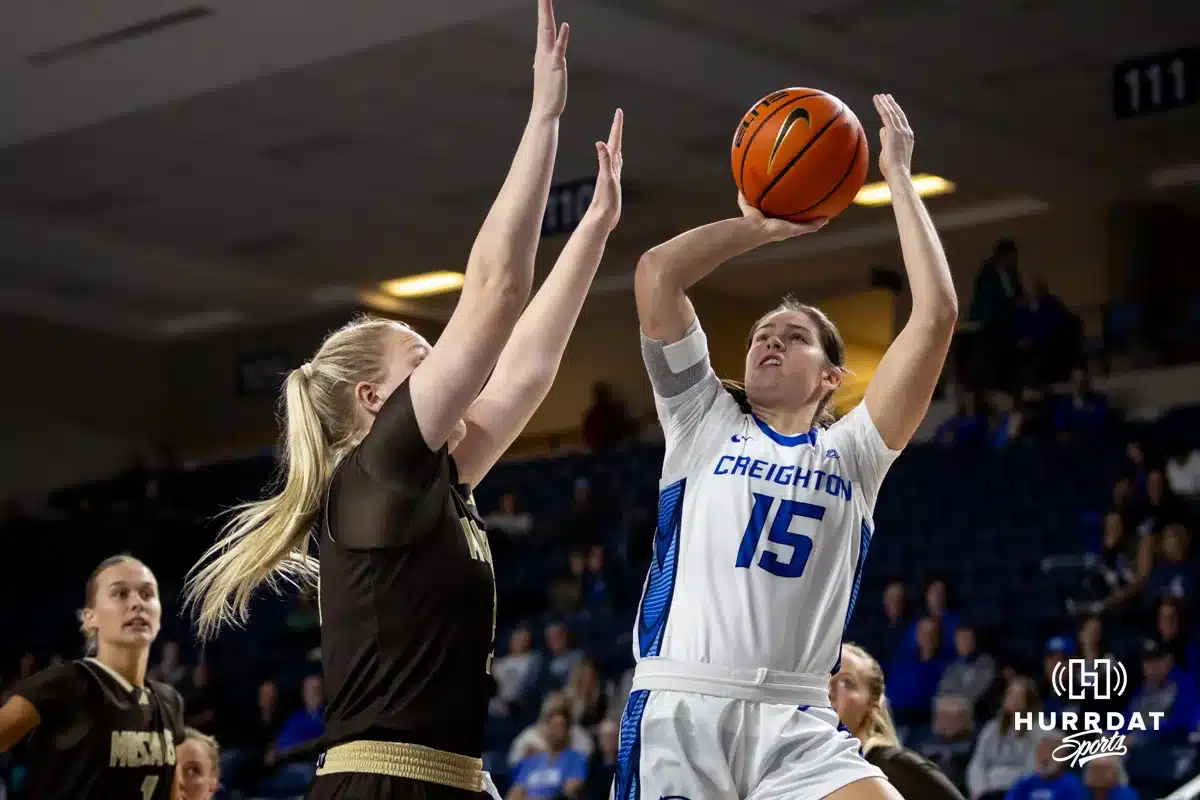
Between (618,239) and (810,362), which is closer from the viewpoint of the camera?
(810,362)

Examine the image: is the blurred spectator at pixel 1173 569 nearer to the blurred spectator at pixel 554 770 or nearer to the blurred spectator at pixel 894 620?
the blurred spectator at pixel 894 620

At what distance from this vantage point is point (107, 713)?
5.30 m

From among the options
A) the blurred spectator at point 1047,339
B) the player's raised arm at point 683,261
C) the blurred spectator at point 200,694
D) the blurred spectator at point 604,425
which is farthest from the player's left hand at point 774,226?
the blurred spectator at point 604,425

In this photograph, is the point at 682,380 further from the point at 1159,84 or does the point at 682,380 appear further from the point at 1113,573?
the point at 1159,84

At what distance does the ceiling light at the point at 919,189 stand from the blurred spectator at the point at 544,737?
6173 millimetres

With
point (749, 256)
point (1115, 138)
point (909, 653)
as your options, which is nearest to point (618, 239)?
point (749, 256)

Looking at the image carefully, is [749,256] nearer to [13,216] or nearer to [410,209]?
[410,209]

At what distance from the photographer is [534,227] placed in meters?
2.58

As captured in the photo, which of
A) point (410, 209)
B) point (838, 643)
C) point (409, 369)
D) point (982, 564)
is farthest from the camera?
point (410, 209)

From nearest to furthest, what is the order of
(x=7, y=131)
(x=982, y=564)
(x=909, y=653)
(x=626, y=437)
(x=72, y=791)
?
1. (x=72, y=791)
2. (x=909, y=653)
3. (x=982, y=564)
4. (x=7, y=131)
5. (x=626, y=437)

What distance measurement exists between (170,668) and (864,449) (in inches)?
472

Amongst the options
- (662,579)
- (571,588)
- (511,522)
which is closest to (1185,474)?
(571,588)

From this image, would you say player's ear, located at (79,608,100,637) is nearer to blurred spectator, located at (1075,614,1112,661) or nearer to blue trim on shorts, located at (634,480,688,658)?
blue trim on shorts, located at (634,480,688,658)

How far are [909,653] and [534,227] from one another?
26.7 ft
